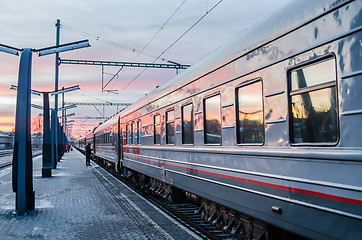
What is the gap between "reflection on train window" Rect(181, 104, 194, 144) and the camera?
288 inches

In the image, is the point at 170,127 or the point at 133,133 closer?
the point at 170,127

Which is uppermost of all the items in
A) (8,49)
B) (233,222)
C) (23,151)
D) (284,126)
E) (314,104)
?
(8,49)

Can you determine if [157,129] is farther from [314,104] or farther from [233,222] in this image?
[314,104]

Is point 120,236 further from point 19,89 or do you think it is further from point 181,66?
point 181,66

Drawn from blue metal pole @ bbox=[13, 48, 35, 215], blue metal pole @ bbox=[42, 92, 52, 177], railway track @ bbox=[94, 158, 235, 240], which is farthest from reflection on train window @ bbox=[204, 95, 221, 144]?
blue metal pole @ bbox=[42, 92, 52, 177]

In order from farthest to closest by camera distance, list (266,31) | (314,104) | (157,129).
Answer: (157,129) → (266,31) → (314,104)

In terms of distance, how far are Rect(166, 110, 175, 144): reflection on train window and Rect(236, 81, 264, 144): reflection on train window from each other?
3.27 meters

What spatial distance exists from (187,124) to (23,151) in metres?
4.01

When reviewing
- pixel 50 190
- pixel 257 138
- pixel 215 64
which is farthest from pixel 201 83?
pixel 50 190

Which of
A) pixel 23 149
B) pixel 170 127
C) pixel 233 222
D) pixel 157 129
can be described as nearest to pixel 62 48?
pixel 23 149

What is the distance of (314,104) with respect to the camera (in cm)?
387

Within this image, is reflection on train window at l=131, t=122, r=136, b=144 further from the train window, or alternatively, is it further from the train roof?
the train roof

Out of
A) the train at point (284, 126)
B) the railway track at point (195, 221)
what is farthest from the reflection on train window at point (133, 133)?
the train at point (284, 126)

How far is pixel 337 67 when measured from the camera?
3.52 metres
